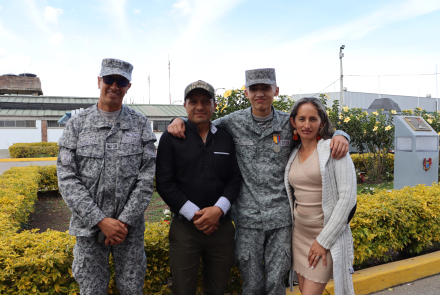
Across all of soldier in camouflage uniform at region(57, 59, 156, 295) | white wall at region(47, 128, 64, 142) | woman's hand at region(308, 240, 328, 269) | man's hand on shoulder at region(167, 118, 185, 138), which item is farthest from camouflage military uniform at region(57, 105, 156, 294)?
white wall at region(47, 128, 64, 142)

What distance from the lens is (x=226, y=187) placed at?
231cm

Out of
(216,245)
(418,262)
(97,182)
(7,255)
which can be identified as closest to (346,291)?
(216,245)

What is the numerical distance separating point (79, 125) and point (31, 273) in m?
1.22

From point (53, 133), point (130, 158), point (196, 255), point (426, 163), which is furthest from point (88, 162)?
point (53, 133)

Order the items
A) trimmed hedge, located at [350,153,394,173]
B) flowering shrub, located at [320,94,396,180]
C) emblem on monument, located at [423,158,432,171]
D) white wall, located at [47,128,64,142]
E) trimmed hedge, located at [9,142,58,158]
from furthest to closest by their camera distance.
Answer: white wall, located at [47,128,64,142] < trimmed hedge, located at [9,142,58,158] < trimmed hedge, located at [350,153,394,173] < flowering shrub, located at [320,94,396,180] < emblem on monument, located at [423,158,432,171]

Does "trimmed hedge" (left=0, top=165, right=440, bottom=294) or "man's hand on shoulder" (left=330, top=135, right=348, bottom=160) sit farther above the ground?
"man's hand on shoulder" (left=330, top=135, right=348, bottom=160)

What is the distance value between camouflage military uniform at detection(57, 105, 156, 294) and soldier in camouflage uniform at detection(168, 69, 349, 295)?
363mm

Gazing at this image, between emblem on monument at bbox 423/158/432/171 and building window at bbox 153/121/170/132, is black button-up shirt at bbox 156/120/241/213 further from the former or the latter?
building window at bbox 153/121/170/132

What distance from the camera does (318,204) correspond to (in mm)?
2229

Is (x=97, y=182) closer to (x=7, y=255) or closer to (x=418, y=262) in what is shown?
(x=7, y=255)

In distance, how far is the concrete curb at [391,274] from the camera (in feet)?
10.8

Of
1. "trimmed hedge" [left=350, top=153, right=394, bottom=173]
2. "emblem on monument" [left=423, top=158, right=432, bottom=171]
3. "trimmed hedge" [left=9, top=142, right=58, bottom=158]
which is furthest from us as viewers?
"trimmed hedge" [left=9, top=142, right=58, bottom=158]

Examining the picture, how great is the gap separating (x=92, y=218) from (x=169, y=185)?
0.53 meters

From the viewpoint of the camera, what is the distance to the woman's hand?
2.16 metres
